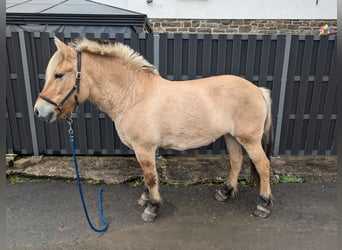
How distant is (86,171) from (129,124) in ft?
5.34

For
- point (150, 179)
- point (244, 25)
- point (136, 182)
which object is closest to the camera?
point (150, 179)

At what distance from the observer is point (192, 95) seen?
2.84 m

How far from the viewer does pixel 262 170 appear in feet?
9.88

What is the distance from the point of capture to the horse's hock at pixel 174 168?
151 inches

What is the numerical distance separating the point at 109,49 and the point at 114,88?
393 mm

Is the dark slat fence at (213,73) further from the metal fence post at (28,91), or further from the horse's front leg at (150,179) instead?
the horse's front leg at (150,179)

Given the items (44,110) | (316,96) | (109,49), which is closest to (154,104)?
(109,49)

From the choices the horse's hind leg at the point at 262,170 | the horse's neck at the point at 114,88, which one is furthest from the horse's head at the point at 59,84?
the horse's hind leg at the point at 262,170

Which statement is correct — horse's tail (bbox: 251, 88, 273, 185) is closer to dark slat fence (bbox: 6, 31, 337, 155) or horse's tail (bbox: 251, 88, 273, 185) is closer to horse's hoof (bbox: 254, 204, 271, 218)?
horse's hoof (bbox: 254, 204, 271, 218)

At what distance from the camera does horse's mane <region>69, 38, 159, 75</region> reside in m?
2.59

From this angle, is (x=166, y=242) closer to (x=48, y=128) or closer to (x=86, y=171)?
(x=86, y=171)

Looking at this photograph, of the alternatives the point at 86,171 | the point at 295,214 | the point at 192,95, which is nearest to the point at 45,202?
the point at 86,171

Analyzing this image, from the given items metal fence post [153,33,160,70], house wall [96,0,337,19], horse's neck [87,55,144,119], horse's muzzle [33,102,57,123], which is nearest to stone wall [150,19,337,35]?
house wall [96,0,337,19]

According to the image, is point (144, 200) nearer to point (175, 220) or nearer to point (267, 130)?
point (175, 220)
